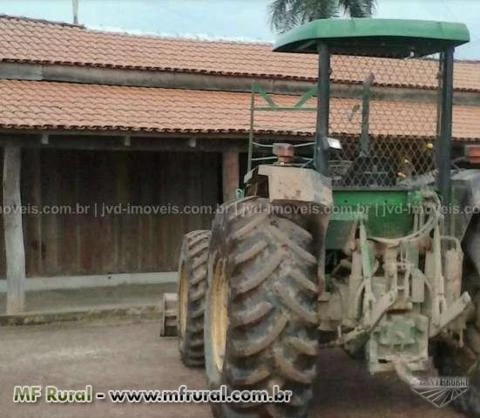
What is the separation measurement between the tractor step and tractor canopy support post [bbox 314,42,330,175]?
320 cm

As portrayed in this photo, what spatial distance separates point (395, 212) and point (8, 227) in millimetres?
6679

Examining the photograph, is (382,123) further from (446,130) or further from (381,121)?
(446,130)

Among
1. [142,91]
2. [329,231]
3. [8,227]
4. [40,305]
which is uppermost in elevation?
[142,91]

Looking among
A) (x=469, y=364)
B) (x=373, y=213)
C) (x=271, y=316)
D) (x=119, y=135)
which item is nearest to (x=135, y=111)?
(x=119, y=135)

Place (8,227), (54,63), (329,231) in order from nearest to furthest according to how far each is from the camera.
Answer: (329,231), (8,227), (54,63)

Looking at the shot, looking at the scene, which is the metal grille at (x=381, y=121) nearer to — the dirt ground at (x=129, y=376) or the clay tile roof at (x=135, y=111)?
the dirt ground at (x=129, y=376)

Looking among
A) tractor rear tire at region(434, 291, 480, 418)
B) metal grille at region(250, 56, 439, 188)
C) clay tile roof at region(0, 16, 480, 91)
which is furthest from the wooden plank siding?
tractor rear tire at region(434, 291, 480, 418)

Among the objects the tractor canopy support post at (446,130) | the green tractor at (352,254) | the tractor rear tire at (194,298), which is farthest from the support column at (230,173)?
the tractor canopy support post at (446,130)

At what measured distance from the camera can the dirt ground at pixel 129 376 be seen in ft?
18.3

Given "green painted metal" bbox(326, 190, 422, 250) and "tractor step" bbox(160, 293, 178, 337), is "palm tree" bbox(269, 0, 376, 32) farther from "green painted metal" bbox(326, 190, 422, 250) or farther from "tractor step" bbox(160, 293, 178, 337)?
"green painted metal" bbox(326, 190, 422, 250)

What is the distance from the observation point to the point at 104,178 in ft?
43.9

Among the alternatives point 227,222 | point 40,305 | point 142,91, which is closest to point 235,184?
point 142,91

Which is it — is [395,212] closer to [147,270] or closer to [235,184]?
[235,184]

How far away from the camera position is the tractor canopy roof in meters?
4.88
